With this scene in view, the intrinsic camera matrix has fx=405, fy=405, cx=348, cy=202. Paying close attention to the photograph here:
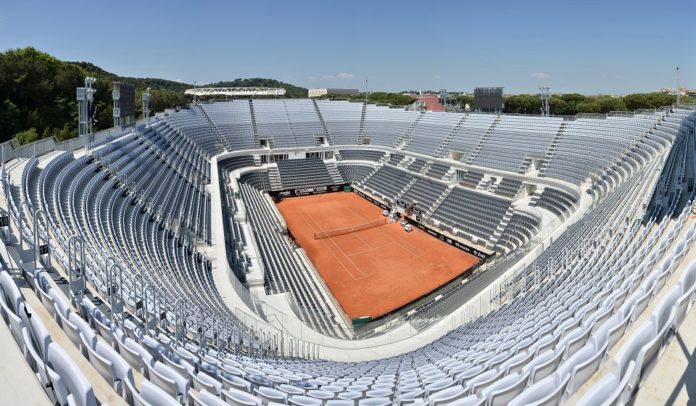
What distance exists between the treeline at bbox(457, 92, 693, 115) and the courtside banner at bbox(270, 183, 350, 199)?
3854 centimetres

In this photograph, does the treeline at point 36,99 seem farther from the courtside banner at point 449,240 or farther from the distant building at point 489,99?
the distant building at point 489,99

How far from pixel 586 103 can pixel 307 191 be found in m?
53.3

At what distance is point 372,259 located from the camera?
26.9 meters

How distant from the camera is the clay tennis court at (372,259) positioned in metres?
22.1

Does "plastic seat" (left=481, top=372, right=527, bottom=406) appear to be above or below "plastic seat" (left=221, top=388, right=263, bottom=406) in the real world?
above

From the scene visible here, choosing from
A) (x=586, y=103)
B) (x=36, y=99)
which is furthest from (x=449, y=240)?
(x=586, y=103)

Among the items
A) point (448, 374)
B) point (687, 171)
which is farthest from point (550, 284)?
point (687, 171)

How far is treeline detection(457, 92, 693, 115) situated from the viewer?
6456 centimetres

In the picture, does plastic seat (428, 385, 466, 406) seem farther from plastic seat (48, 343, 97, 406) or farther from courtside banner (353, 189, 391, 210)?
courtside banner (353, 189, 391, 210)

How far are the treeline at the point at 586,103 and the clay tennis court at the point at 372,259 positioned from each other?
155 ft

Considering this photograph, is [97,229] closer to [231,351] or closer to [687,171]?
[231,351]

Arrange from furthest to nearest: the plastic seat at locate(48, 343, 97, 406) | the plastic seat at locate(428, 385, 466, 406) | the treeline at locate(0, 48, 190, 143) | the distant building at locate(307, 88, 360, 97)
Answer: the distant building at locate(307, 88, 360, 97), the treeline at locate(0, 48, 190, 143), the plastic seat at locate(428, 385, 466, 406), the plastic seat at locate(48, 343, 97, 406)

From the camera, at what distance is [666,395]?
4059mm

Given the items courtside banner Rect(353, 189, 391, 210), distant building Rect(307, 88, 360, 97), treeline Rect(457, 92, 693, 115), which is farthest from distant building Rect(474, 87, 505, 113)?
distant building Rect(307, 88, 360, 97)
